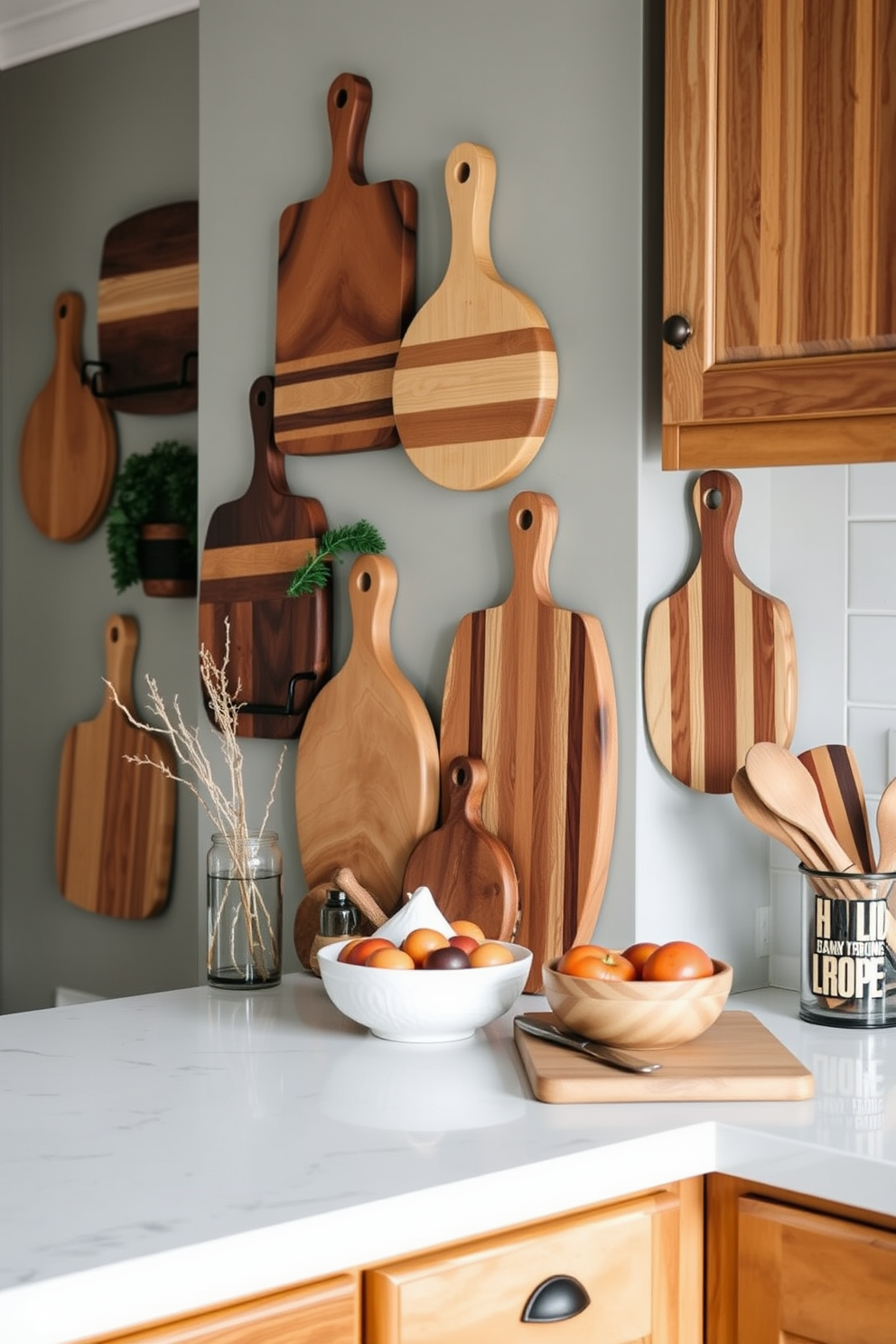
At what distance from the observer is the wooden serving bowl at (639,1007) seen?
1.48 m

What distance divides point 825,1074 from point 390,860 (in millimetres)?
664

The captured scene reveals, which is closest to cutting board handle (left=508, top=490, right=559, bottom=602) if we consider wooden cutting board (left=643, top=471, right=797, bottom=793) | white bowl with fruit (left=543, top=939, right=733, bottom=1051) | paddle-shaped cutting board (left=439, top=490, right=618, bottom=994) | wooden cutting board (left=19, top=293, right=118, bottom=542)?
paddle-shaped cutting board (left=439, top=490, right=618, bottom=994)

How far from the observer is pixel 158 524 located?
9.34ft

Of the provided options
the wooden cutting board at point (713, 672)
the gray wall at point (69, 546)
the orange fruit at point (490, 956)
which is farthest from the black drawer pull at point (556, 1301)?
the gray wall at point (69, 546)

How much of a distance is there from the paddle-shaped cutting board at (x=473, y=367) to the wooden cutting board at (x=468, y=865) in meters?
0.37

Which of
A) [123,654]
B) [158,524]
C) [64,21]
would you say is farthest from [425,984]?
[64,21]

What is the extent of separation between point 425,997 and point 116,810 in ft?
5.06

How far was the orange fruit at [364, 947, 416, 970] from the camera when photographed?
1609 mm

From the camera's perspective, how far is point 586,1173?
1275mm

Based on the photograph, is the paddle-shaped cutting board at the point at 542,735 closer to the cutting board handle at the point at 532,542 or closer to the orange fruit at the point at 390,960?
the cutting board handle at the point at 532,542

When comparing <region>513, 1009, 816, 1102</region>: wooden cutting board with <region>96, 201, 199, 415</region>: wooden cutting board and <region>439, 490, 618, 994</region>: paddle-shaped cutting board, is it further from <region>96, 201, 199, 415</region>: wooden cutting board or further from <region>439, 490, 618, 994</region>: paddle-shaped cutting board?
<region>96, 201, 199, 415</region>: wooden cutting board

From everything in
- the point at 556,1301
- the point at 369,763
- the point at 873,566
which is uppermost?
the point at 873,566

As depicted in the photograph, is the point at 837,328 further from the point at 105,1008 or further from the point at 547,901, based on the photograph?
the point at 105,1008

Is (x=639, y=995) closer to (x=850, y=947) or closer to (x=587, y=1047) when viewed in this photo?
(x=587, y=1047)
